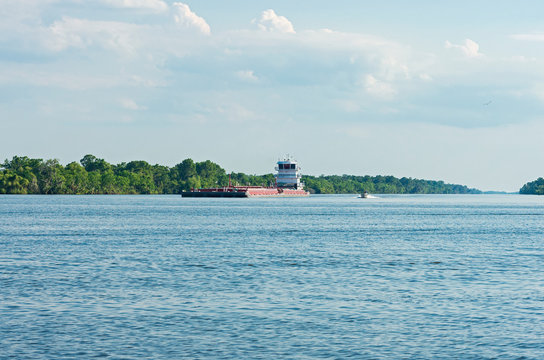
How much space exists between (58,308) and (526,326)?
21.0 m

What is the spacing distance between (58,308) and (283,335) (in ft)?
37.6

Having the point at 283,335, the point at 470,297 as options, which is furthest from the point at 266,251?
the point at 283,335

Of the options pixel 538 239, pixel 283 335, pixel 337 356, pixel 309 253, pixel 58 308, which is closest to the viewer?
pixel 337 356

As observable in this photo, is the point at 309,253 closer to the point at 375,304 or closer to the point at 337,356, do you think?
the point at 375,304

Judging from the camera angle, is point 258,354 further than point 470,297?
No

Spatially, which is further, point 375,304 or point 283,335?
point 375,304

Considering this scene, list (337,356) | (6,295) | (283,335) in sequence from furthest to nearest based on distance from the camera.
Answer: (6,295), (283,335), (337,356)

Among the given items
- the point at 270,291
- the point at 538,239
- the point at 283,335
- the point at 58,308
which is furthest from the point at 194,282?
the point at 538,239

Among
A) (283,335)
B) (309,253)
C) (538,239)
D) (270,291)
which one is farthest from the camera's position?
(538,239)

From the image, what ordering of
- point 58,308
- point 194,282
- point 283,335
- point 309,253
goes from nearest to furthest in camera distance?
point 283,335 → point 58,308 → point 194,282 → point 309,253

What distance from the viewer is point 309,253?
61.4m

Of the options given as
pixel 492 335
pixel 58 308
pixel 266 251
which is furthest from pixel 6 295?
pixel 266 251

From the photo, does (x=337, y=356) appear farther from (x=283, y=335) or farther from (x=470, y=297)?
(x=470, y=297)

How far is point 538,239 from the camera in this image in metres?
81.3
